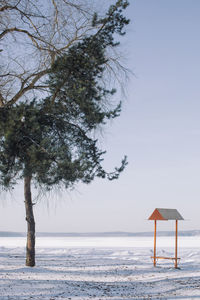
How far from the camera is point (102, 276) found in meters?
16.8

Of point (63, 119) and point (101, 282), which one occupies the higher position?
point (63, 119)

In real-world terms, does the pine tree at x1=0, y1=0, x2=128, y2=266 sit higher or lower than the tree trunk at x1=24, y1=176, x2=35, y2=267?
higher

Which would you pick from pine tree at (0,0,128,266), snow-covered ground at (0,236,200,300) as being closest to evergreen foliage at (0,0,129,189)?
pine tree at (0,0,128,266)

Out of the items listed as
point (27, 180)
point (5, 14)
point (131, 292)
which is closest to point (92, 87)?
point (5, 14)

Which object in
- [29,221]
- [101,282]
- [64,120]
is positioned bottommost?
[101,282]

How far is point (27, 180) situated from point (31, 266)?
404 centimetres

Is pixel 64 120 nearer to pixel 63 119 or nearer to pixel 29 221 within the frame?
pixel 63 119

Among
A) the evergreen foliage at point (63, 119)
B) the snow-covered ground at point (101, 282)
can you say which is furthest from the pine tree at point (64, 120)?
the snow-covered ground at point (101, 282)

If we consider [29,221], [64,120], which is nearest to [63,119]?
[64,120]

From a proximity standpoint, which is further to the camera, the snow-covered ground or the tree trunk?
the tree trunk

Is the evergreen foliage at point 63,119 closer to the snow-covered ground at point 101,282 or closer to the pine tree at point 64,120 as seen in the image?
the pine tree at point 64,120

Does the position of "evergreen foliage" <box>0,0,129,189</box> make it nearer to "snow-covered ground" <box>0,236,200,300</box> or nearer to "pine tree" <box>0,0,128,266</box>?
"pine tree" <box>0,0,128,266</box>

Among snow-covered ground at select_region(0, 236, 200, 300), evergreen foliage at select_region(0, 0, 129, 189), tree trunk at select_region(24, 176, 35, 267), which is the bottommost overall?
snow-covered ground at select_region(0, 236, 200, 300)

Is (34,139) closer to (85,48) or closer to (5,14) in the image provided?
(85,48)
